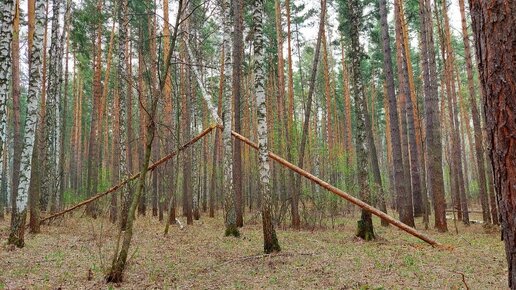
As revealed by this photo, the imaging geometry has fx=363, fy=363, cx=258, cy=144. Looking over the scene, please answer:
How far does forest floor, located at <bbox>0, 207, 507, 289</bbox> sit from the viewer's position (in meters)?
5.73

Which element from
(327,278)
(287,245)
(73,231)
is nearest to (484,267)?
(327,278)

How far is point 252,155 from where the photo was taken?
2764cm

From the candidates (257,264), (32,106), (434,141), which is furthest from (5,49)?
(434,141)

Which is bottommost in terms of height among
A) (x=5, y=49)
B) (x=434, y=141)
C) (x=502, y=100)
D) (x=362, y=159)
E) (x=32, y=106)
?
(x=502, y=100)

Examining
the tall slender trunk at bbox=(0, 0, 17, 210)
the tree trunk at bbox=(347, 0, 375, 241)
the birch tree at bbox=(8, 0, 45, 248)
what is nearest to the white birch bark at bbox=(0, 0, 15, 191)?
the tall slender trunk at bbox=(0, 0, 17, 210)

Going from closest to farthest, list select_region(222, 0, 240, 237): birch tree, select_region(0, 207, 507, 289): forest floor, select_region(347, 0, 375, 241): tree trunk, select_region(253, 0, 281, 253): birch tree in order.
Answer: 1. select_region(0, 207, 507, 289): forest floor
2. select_region(253, 0, 281, 253): birch tree
3. select_region(347, 0, 375, 241): tree trunk
4. select_region(222, 0, 240, 237): birch tree

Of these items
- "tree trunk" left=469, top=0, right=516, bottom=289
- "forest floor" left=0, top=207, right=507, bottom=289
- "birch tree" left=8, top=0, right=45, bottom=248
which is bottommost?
"forest floor" left=0, top=207, right=507, bottom=289

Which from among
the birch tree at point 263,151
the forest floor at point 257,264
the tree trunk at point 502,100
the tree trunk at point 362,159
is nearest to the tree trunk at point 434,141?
the forest floor at point 257,264

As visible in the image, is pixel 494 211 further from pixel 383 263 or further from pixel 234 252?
pixel 234 252

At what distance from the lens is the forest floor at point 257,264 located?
5.73 metres

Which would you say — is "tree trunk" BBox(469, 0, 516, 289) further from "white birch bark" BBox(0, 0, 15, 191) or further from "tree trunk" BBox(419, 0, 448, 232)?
"tree trunk" BBox(419, 0, 448, 232)

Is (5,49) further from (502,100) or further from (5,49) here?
(502,100)

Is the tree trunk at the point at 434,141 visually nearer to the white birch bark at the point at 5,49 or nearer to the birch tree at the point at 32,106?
the birch tree at the point at 32,106

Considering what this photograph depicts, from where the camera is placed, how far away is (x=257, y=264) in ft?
23.5
